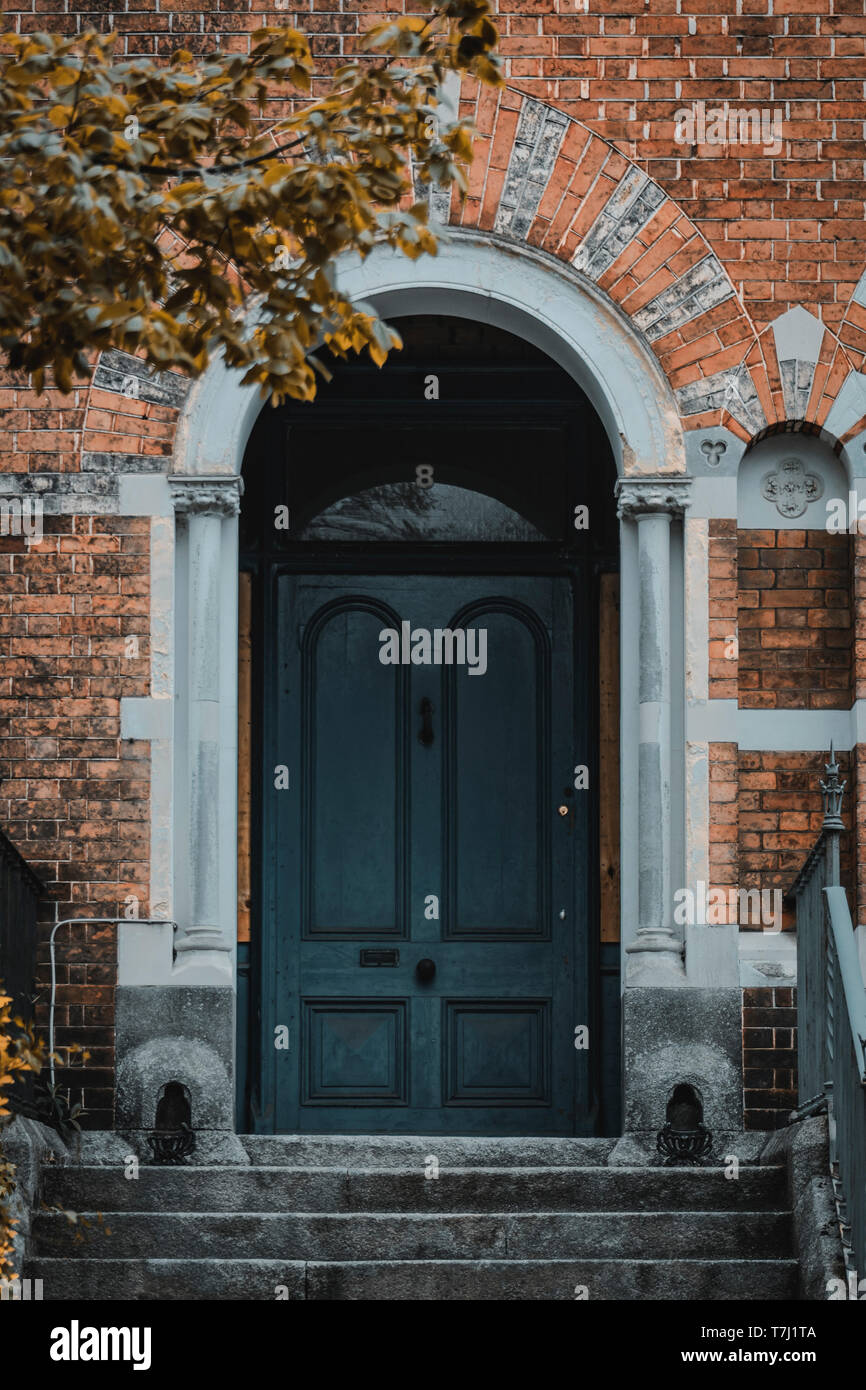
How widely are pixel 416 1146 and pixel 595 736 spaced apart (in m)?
2.44

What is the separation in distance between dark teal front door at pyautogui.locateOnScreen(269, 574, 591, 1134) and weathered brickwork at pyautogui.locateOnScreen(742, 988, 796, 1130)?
1203mm

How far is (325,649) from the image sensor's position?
1052cm

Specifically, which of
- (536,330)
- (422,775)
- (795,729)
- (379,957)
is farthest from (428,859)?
(536,330)

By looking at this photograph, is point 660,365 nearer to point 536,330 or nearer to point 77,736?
point 536,330

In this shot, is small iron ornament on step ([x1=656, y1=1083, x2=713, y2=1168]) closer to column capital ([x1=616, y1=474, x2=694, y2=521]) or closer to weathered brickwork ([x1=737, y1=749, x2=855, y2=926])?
weathered brickwork ([x1=737, y1=749, x2=855, y2=926])

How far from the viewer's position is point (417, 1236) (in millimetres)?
7645

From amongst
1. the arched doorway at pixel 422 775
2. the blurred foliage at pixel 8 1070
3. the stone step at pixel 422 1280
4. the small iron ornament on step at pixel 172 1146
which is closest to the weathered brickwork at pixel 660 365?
the small iron ornament on step at pixel 172 1146

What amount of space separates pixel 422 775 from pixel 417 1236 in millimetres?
3128

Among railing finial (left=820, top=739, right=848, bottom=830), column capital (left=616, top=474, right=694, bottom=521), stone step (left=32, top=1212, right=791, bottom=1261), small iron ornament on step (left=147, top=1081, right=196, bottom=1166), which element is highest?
column capital (left=616, top=474, right=694, bottom=521)

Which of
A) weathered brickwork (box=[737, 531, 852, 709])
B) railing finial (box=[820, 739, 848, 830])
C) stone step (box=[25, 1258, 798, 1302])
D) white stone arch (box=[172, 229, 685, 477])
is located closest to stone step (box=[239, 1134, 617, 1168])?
stone step (box=[25, 1258, 798, 1302])

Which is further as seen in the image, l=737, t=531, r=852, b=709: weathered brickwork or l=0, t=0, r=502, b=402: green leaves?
l=737, t=531, r=852, b=709: weathered brickwork

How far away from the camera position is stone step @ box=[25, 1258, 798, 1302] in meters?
7.25

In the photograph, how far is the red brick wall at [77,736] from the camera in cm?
928

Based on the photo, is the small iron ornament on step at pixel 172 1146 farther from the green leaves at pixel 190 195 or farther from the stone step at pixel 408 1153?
the green leaves at pixel 190 195
